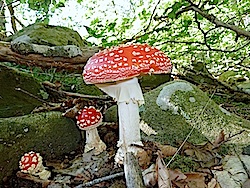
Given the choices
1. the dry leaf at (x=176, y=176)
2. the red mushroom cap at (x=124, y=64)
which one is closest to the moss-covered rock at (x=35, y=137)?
the red mushroom cap at (x=124, y=64)

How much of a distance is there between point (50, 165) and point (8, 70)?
1.04 m

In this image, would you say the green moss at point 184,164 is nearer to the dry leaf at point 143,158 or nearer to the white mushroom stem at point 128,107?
the dry leaf at point 143,158

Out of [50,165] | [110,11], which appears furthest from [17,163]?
[110,11]

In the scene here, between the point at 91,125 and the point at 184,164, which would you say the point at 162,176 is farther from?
the point at 91,125

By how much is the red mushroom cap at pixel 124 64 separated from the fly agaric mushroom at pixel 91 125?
0.58m

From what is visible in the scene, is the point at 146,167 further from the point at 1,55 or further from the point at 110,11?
the point at 110,11

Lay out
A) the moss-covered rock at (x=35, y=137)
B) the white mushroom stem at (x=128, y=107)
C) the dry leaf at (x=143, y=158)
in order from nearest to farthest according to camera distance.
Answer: the dry leaf at (x=143, y=158) → the white mushroom stem at (x=128, y=107) → the moss-covered rock at (x=35, y=137)

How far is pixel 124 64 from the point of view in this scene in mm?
1667

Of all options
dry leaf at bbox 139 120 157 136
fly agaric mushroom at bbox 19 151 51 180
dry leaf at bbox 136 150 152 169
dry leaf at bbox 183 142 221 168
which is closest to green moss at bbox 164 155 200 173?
dry leaf at bbox 183 142 221 168

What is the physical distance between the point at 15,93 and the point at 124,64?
4.99 ft

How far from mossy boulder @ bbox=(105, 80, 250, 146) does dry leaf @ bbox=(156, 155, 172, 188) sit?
2.24 ft

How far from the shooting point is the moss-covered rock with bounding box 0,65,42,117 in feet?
8.73

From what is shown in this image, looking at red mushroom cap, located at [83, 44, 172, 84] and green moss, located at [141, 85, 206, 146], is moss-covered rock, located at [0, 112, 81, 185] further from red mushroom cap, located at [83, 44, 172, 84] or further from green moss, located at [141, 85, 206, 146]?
red mushroom cap, located at [83, 44, 172, 84]

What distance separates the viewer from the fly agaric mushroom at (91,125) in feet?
7.57
